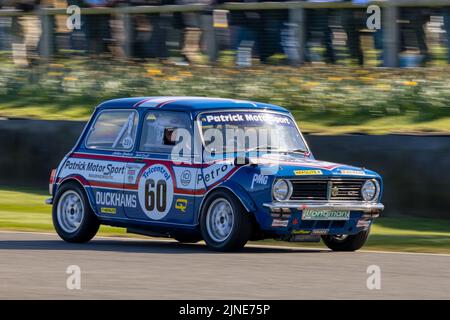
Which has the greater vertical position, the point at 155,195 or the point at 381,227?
the point at 155,195

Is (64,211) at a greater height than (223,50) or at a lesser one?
lesser

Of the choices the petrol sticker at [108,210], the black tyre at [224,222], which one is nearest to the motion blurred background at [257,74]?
the petrol sticker at [108,210]

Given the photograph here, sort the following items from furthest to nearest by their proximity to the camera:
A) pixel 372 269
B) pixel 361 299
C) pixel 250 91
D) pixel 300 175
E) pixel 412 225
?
1. pixel 250 91
2. pixel 412 225
3. pixel 300 175
4. pixel 372 269
5. pixel 361 299

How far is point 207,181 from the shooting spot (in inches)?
447


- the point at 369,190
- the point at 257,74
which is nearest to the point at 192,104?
the point at 369,190

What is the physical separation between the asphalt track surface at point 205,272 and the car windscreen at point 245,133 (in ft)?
3.33

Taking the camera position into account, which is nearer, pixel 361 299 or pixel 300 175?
pixel 361 299

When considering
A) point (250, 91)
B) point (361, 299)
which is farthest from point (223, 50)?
point (361, 299)

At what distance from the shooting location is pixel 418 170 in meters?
14.5

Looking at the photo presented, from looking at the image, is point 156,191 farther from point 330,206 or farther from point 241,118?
point 330,206

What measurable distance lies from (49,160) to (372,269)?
8657 millimetres

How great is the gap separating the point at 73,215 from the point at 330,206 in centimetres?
286

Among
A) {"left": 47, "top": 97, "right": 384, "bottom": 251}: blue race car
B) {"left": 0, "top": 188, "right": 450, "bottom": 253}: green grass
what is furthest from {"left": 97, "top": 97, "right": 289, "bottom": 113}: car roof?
{"left": 0, "top": 188, "right": 450, "bottom": 253}: green grass

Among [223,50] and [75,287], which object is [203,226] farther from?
[223,50]
